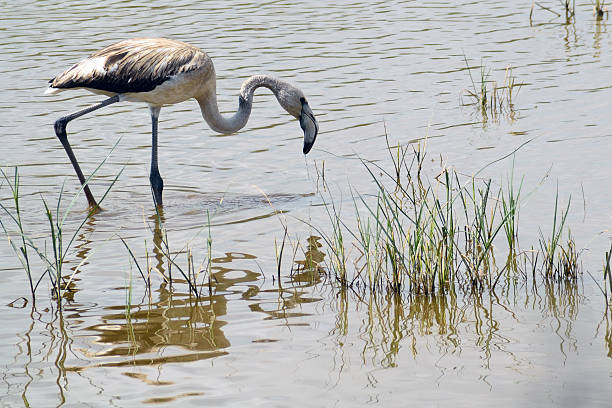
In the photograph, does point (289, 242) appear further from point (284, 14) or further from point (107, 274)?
point (284, 14)

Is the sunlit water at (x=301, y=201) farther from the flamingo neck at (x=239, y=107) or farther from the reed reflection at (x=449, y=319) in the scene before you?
the flamingo neck at (x=239, y=107)

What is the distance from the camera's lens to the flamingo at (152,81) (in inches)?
310

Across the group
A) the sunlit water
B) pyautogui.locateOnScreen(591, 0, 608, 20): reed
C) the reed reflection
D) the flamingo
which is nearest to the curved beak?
the flamingo

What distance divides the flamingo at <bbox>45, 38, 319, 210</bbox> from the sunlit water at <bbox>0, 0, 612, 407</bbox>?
0.40 meters

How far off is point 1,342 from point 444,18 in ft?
35.7

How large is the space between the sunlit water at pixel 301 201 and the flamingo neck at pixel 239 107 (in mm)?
406

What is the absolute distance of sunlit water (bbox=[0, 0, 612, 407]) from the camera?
13.7 feet

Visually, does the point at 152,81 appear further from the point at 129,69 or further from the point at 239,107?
the point at 239,107

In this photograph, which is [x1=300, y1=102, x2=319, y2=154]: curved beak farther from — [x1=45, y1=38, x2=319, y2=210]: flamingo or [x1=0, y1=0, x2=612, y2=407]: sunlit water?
[x1=0, y1=0, x2=612, y2=407]: sunlit water

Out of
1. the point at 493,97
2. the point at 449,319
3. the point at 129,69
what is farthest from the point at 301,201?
the point at 493,97

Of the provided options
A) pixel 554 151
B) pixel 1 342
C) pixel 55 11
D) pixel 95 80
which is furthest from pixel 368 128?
pixel 55 11

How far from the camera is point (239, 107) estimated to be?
27.8 feet

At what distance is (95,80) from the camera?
311 inches

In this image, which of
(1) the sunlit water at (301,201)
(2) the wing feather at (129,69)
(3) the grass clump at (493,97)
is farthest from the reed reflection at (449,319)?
(3) the grass clump at (493,97)
